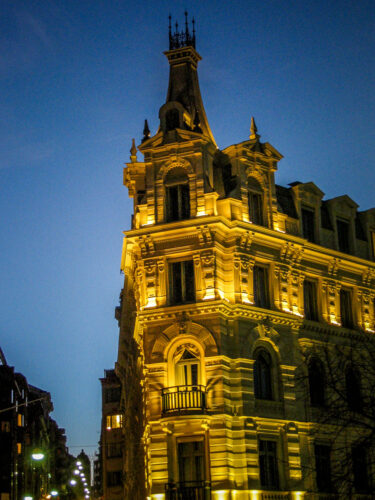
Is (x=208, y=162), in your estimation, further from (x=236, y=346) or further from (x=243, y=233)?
(x=236, y=346)

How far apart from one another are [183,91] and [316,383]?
1978 cm

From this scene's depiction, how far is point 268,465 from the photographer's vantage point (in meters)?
41.4

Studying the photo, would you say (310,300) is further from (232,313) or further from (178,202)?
(178,202)

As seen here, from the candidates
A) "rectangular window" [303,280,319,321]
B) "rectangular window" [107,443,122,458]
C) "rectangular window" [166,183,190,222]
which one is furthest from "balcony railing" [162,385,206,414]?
"rectangular window" [107,443,122,458]

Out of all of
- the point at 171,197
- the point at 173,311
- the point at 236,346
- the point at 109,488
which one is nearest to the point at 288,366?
the point at 236,346

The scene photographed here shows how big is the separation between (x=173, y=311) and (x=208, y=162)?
8.98 m

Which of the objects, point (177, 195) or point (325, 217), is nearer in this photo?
point (177, 195)

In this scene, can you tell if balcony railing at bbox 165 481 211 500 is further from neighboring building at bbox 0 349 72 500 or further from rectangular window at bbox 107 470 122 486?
rectangular window at bbox 107 470 122 486

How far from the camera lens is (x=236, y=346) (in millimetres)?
41844

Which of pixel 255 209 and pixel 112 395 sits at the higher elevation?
pixel 255 209

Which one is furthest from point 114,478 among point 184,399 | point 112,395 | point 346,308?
point 184,399

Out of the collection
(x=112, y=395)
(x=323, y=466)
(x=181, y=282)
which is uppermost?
(x=112, y=395)

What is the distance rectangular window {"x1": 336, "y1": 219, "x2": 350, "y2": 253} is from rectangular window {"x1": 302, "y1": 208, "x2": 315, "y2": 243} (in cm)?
244

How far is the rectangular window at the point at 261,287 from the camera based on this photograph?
44.7 m
